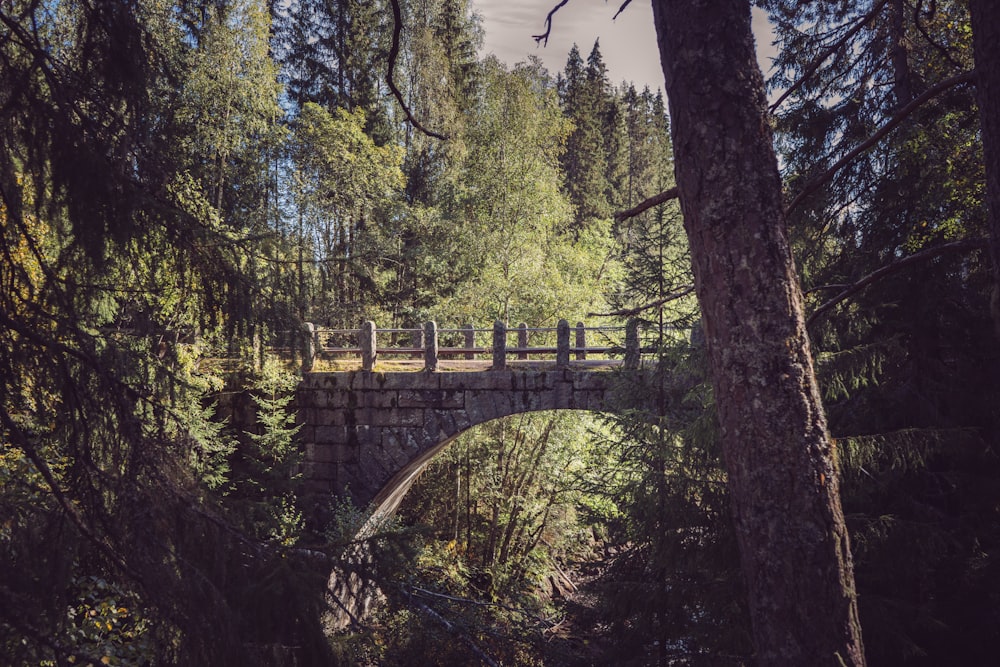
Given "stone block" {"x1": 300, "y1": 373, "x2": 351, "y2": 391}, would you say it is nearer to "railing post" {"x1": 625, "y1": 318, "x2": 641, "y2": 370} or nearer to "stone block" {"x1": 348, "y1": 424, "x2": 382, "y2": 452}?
"stone block" {"x1": 348, "y1": 424, "x2": 382, "y2": 452}

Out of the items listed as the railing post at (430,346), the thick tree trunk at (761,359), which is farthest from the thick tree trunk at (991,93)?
the railing post at (430,346)

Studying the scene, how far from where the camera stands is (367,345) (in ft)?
32.3

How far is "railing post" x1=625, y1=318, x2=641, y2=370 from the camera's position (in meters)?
7.52

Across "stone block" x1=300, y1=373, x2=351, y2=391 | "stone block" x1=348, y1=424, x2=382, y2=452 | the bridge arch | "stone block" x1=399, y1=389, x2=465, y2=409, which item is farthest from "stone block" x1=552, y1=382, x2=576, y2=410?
"stone block" x1=300, y1=373, x2=351, y2=391

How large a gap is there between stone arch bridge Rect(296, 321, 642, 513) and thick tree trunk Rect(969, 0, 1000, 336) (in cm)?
668

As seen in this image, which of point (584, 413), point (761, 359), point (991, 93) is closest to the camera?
point (991, 93)

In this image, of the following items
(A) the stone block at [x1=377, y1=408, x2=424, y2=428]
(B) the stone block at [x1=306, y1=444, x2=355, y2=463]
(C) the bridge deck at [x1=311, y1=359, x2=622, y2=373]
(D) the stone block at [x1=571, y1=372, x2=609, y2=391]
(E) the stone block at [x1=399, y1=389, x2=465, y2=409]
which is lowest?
(B) the stone block at [x1=306, y1=444, x2=355, y2=463]

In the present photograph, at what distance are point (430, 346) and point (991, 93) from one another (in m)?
7.89

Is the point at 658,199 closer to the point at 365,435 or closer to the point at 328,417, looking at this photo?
the point at 365,435

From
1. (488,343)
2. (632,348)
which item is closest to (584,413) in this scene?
(488,343)

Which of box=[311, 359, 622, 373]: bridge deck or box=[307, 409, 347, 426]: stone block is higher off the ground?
box=[311, 359, 622, 373]: bridge deck

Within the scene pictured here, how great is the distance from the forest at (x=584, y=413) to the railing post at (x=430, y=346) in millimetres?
2281

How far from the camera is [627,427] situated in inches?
277

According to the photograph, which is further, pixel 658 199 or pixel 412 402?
pixel 412 402
